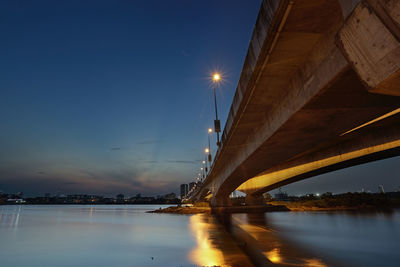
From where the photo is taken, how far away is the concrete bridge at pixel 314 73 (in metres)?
3.98

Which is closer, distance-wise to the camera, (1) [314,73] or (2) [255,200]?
(1) [314,73]

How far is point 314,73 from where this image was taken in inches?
335

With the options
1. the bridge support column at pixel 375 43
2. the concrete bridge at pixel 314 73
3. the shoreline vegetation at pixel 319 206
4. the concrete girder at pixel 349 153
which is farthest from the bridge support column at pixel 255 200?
the bridge support column at pixel 375 43

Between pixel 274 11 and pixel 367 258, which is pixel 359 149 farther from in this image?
pixel 274 11

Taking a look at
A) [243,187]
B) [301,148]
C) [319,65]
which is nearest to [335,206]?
[243,187]

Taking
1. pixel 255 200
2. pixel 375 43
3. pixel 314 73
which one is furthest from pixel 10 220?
pixel 375 43

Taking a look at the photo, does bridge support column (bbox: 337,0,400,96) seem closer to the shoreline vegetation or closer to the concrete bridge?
the concrete bridge

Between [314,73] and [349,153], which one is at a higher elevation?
[349,153]

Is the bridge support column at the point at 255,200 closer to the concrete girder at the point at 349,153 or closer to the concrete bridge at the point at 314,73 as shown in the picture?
the concrete girder at the point at 349,153

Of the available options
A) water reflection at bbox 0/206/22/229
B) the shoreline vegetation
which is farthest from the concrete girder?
water reflection at bbox 0/206/22/229

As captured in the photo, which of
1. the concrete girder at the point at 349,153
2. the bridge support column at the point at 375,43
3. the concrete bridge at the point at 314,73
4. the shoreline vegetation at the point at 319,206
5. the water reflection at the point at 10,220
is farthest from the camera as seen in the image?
the shoreline vegetation at the point at 319,206

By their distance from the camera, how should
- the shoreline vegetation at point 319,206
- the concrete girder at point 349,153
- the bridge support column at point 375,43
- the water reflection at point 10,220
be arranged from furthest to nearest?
the shoreline vegetation at point 319,206, the water reflection at point 10,220, the concrete girder at point 349,153, the bridge support column at point 375,43

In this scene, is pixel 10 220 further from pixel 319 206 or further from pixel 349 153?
pixel 319 206

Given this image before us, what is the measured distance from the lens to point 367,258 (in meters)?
14.0
